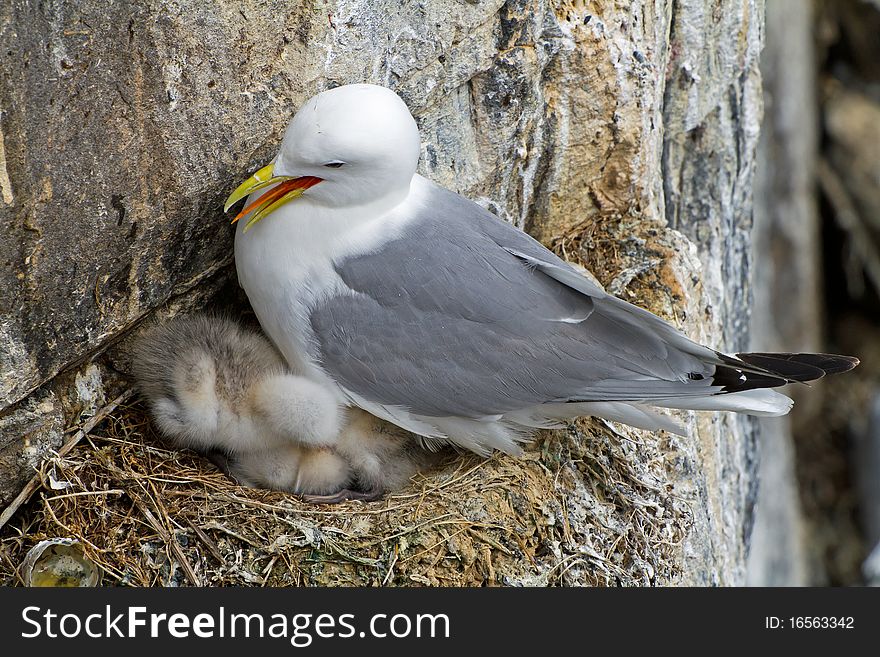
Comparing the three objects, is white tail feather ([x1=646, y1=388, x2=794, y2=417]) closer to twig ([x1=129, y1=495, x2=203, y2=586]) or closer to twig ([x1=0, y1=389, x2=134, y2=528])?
twig ([x1=129, y1=495, x2=203, y2=586])

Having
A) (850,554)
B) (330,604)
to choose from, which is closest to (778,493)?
(850,554)

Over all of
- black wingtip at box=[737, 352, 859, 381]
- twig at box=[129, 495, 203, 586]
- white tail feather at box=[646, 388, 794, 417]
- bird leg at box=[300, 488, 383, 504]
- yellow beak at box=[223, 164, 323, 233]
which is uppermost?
yellow beak at box=[223, 164, 323, 233]

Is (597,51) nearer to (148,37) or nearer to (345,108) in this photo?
(345,108)

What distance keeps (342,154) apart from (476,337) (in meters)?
0.56

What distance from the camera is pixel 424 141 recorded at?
9.34 feet

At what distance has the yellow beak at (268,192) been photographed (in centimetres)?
234

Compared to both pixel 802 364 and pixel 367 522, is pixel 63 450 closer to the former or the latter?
pixel 367 522

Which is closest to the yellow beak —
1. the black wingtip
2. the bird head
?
the bird head

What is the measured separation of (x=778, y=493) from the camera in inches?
211

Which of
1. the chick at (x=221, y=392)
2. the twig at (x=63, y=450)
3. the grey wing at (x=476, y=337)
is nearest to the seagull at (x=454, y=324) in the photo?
the grey wing at (x=476, y=337)

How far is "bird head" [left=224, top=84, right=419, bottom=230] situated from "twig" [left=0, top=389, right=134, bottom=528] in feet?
Answer: 2.02

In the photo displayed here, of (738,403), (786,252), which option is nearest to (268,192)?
(738,403)

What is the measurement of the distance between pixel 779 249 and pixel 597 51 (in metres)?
3.29

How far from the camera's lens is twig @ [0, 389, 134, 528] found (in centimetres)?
241
